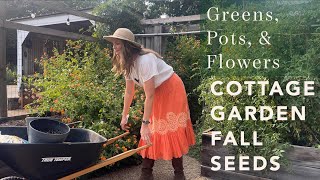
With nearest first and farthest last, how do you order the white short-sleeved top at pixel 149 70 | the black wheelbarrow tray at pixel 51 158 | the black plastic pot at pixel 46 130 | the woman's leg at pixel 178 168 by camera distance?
the black wheelbarrow tray at pixel 51 158 → the black plastic pot at pixel 46 130 → the white short-sleeved top at pixel 149 70 → the woman's leg at pixel 178 168

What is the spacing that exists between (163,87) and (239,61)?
1.16 m

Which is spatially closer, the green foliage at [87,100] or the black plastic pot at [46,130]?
the black plastic pot at [46,130]

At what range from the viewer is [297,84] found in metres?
3.19

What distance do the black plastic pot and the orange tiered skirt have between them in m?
0.81

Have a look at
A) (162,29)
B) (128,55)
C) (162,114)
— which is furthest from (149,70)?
(162,29)

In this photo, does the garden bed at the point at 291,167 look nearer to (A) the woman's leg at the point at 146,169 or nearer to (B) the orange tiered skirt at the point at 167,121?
(B) the orange tiered skirt at the point at 167,121

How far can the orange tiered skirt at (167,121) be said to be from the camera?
3.01 meters

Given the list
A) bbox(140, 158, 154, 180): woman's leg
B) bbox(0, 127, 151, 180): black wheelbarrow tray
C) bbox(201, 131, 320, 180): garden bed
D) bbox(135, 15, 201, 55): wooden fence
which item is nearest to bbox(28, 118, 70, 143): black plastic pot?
bbox(0, 127, 151, 180): black wheelbarrow tray

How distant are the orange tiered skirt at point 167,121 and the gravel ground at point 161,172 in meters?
0.63

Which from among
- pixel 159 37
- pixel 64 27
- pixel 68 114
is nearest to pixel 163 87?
pixel 68 114

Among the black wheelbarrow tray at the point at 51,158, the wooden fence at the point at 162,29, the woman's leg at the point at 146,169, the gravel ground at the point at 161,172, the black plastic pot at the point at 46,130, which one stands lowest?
the gravel ground at the point at 161,172

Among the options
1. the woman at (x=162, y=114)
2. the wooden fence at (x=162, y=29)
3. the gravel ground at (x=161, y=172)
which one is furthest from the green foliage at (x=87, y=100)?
the wooden fence at (x=162, y=29)

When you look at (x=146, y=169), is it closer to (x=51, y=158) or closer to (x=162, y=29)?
(x=51, y=158)

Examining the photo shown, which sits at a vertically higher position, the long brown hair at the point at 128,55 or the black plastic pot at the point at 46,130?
the long brown hair at the point at 128,55
